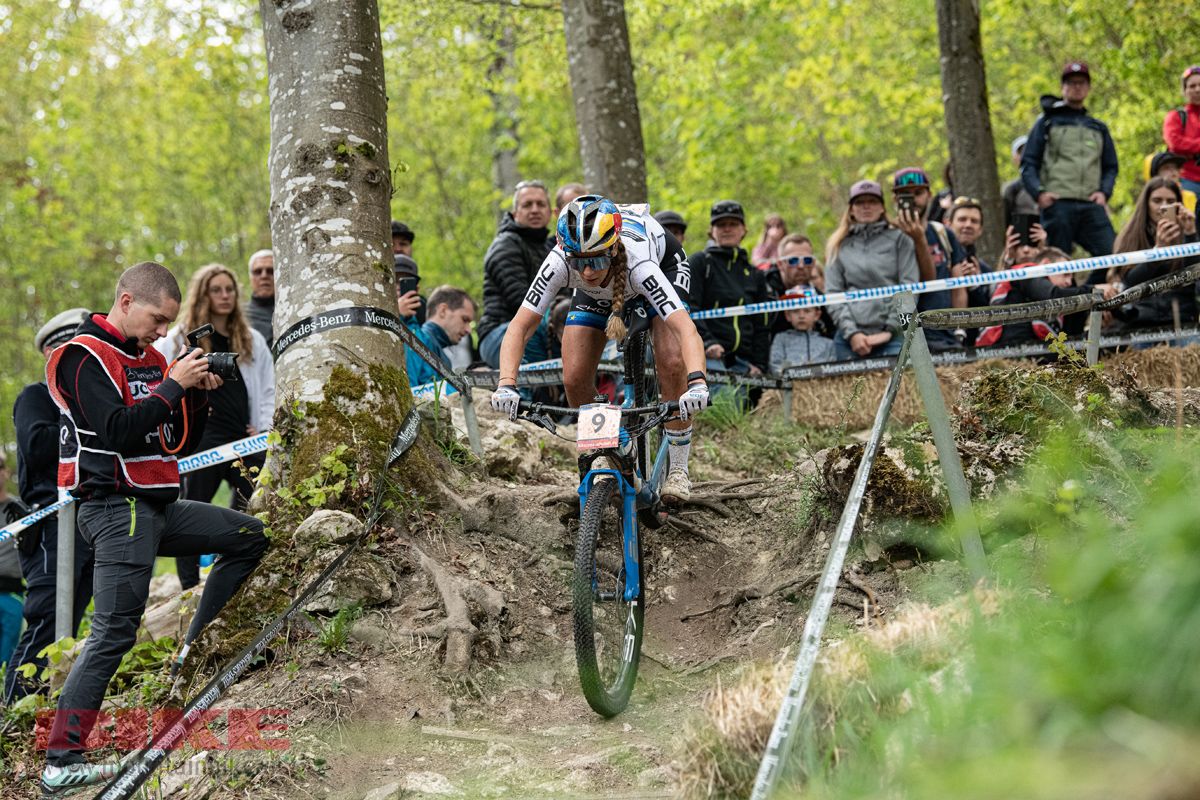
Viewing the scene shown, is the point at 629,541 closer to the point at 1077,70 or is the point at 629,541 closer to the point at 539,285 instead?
the point at 539,285

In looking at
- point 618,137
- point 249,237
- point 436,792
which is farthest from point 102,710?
point 249,237

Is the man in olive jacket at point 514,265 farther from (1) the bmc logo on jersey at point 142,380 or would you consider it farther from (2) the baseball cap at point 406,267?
(1) the bmc logo on jersey at point 142,380

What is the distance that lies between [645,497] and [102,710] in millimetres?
3012

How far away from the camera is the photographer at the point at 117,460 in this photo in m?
5.17

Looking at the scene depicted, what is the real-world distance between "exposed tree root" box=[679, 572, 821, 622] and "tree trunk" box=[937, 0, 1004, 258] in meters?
7.15

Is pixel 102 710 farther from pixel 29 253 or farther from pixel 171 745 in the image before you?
pixel 29 253

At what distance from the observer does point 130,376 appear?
548 cm

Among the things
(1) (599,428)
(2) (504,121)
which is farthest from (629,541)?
(2) (504,121)

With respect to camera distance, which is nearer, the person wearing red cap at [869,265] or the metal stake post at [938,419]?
the metal stake post at [938,419]

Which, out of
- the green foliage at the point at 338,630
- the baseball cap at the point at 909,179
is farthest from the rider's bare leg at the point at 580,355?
the baseball cap at the point at 909,179

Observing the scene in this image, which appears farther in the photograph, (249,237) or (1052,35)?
(249,237)

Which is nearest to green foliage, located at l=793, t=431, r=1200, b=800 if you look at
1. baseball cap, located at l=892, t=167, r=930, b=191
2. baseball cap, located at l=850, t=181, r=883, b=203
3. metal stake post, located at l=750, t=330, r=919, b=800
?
metal stake post, located at l=750, t=330, r=919, b=800

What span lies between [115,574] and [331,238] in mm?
2275

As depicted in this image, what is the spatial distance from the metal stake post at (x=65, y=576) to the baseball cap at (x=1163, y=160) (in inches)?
371
